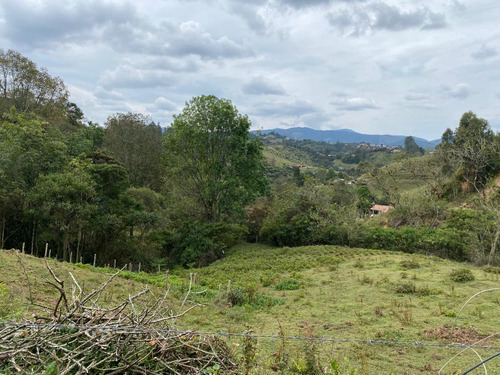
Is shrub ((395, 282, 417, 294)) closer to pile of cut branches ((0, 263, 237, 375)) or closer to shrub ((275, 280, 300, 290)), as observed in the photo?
shrub ((275, 280, 300, 290))

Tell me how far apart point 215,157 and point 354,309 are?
18.2 m

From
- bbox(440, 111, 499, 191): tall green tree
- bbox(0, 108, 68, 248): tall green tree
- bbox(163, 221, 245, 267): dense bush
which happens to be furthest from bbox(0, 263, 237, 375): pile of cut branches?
bbox(440, 111, 499, 191): tall green tree

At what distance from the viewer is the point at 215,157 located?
87.5 feet

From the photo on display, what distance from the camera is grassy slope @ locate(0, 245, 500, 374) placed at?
706cm

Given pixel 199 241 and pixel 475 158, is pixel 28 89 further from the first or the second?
pixel 475 158

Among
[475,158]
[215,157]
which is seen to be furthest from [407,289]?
[475,158]

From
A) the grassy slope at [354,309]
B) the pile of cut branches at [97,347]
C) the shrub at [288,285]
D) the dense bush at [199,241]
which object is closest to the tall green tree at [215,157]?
the dense bush at [199,241]

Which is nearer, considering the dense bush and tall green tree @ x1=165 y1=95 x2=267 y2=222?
the dense bush

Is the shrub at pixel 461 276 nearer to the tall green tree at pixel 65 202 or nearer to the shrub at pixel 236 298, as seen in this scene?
the shrub at pixel 236 298

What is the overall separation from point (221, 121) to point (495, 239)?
19.7m

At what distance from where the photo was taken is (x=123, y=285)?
12.7 meters

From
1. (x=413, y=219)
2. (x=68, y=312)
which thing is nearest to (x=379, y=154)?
(x=413, y=219)

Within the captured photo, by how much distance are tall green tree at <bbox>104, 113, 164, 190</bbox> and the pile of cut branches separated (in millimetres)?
30942

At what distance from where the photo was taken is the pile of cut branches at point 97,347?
4238mm
